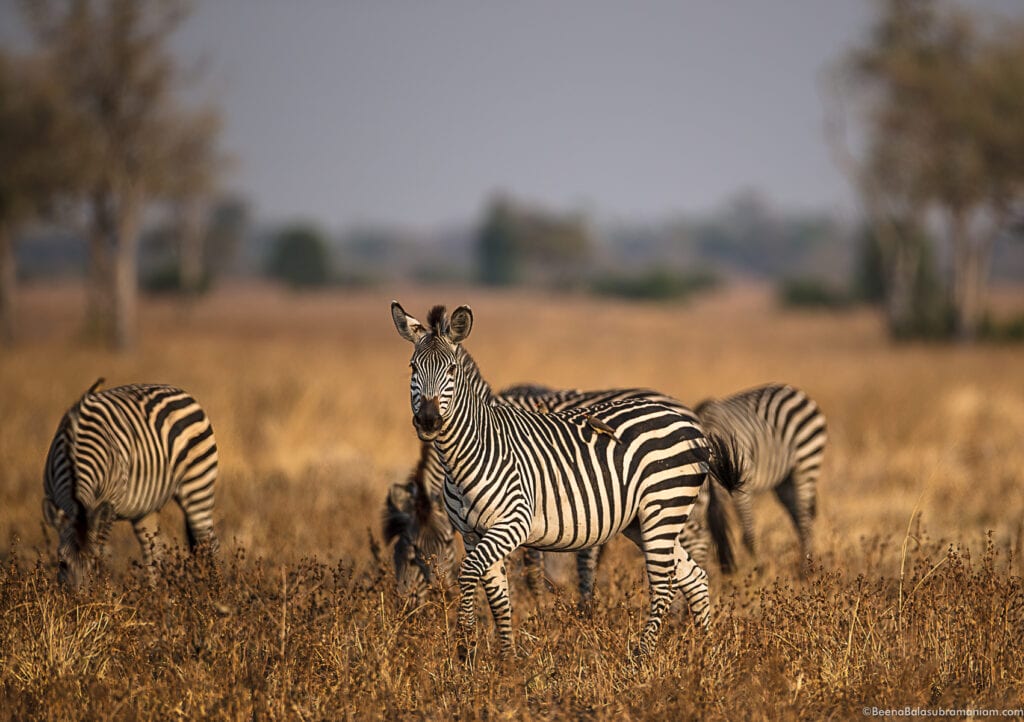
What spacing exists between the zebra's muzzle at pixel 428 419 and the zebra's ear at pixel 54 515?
9.83 feet

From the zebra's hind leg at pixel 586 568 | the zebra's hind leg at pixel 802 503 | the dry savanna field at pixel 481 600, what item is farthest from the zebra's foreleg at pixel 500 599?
the zebra's hind leg at pixel 802 503

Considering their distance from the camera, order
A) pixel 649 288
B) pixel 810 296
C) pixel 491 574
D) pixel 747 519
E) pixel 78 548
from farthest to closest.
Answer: pixel 649 288 → pixel 810 296 → pixel 747 519 → pixel 78 548 → pixel 491 574

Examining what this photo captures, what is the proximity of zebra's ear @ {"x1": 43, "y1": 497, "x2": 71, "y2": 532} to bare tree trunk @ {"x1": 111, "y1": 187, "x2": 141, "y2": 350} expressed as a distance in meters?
18.4

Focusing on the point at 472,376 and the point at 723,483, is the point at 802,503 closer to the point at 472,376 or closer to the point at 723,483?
the point at 723,483

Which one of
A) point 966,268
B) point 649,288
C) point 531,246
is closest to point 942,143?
point 966,268

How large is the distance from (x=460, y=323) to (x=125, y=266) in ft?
72.3

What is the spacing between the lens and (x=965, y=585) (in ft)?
19.2

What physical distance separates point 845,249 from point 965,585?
6927 inches

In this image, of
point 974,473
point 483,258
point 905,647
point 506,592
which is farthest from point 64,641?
point 483,258

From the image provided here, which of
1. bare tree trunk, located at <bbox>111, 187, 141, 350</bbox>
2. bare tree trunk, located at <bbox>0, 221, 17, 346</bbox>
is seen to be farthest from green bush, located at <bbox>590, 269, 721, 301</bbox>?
bare tree trunk, located at <bbox>111, 187, 141, 350</bbox>

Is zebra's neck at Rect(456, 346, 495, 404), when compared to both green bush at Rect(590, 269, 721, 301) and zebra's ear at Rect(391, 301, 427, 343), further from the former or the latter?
green bush at Rect(590, 269, 721, 301)

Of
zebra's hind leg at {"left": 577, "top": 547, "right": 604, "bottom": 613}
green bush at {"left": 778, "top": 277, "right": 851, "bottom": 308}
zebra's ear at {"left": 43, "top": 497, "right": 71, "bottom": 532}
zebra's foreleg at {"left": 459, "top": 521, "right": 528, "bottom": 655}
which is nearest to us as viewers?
zebra's foreleg at {"left": 459, "top": 521, "right": 528, "bottom": 655}

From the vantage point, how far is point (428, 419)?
15.4 feet

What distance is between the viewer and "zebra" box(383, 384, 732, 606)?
20.2 feet
